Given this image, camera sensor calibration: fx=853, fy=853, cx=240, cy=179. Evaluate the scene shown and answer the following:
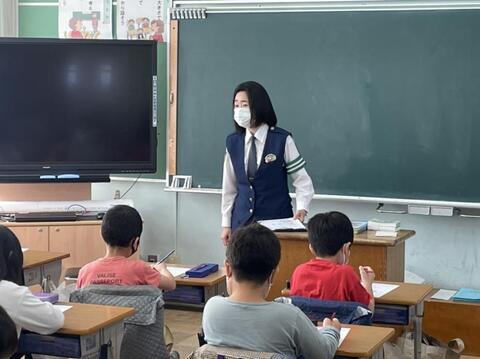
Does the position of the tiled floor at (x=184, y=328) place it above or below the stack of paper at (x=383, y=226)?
below

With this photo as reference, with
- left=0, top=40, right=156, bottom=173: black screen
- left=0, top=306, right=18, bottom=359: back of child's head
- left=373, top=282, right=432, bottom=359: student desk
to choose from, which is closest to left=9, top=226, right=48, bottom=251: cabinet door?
left=0, top=40, right=156, bottom=173: black screen

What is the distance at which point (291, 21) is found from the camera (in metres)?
5.84

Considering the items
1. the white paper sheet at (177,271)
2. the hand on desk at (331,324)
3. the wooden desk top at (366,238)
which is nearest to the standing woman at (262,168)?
A: the wooden desk top at (366,238)

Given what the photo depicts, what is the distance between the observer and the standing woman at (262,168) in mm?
4730

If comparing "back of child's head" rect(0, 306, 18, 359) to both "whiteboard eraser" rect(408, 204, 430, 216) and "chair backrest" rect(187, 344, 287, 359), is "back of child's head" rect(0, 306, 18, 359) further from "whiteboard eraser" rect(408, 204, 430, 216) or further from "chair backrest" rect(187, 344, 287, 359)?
"whiteboard eraser" rect(408, 204, 430, 216)

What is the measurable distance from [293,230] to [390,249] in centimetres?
55

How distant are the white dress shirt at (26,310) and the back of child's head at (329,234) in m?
1.08

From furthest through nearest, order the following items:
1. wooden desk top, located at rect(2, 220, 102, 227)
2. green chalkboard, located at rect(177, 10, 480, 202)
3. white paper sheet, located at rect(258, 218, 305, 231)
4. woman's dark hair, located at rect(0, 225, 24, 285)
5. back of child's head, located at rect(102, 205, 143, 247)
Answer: wooden desk top, located at rect(2, 220, 102, 227)
green chalkboard, located at rect(177, 10, 480, 202)
white paper sheet, located at rect(258, 218, 305, 231)
back of child's head, located at rect(102, 205, 143, 247)
woman's dark hair, located at rect(0, 225, 24, 285)

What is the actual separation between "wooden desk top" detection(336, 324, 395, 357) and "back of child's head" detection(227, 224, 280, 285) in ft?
1.17

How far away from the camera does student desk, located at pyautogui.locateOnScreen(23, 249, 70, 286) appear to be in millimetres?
4191

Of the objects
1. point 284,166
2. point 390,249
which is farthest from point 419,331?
point 284,166

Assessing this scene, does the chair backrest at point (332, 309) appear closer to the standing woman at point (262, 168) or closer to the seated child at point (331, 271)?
the seated child at point (331, 271)

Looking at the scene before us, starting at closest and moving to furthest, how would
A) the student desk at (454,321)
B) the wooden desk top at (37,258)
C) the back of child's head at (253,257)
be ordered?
1. the back of child's head at (253,257)
2. the wooden desk top at (37,258)
3. the student desk at (454,321)

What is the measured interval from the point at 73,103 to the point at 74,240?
97 cm
